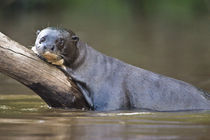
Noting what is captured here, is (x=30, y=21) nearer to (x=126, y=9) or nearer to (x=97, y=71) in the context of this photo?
(x=126, y=9)

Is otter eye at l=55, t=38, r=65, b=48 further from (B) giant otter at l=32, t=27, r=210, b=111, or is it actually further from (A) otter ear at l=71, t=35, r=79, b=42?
(A) otter ear at l=71, t=35, r=79, b=42

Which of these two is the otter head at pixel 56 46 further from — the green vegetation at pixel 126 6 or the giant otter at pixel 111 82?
the green vegetation at pixel 126 6

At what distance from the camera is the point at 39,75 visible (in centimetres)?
930

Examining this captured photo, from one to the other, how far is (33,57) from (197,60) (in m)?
8.11

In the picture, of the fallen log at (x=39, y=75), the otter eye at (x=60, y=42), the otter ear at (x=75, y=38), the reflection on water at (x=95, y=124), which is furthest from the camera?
the otter ear at (x=75, y=38)

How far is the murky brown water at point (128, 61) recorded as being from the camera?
7301 millimetres

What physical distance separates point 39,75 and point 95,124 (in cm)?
162

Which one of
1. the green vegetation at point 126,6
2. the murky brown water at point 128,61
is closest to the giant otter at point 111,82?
the murky brown water at point 128,61

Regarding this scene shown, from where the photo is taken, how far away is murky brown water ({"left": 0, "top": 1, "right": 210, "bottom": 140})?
7.30 metres

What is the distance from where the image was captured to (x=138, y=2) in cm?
3897

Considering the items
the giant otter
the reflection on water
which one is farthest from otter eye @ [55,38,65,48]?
the reflection on water

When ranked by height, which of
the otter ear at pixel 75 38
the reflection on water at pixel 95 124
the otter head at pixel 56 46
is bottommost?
the reflection on water at pixel 95 124

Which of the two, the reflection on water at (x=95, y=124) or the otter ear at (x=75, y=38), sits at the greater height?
the otter ear at (x=75, y=38)

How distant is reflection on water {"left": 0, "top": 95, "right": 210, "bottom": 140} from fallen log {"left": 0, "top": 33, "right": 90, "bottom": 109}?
21cm
